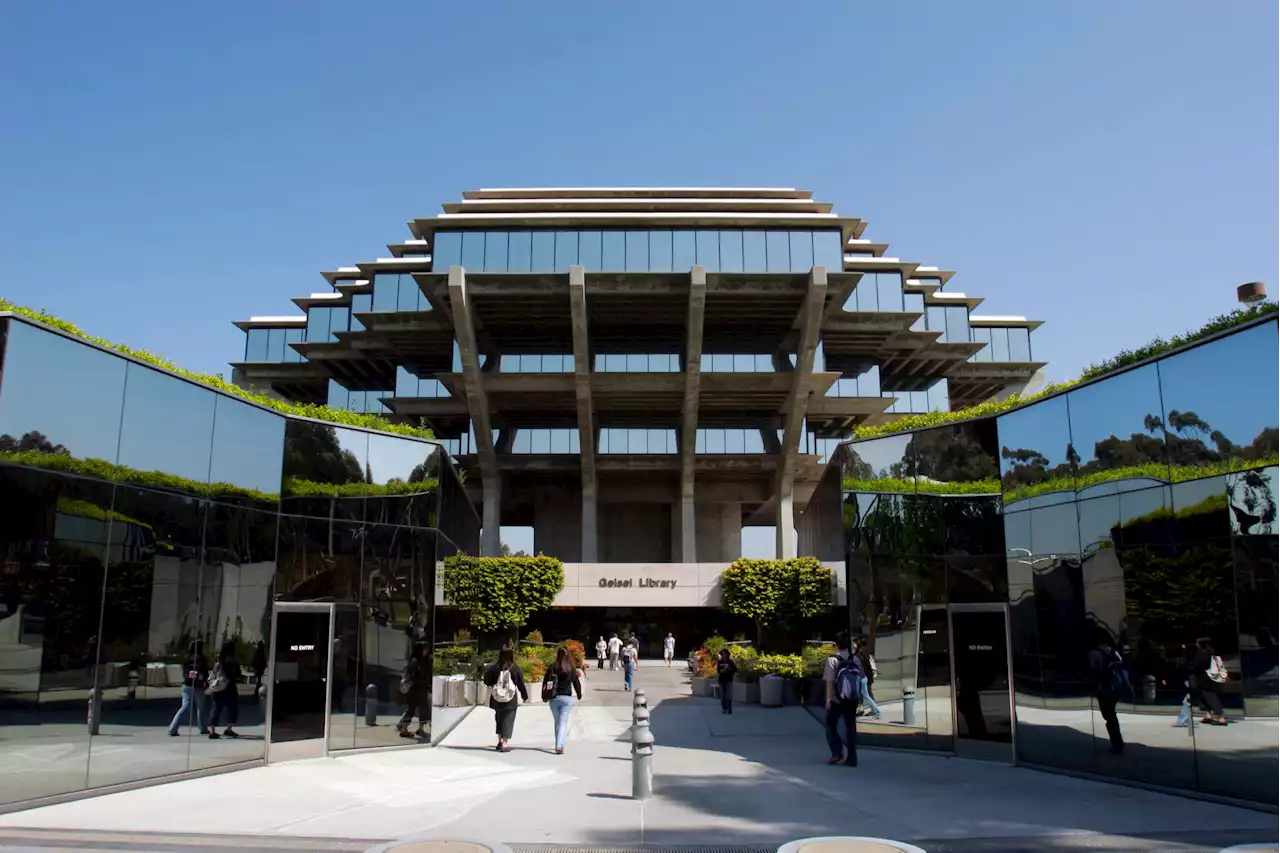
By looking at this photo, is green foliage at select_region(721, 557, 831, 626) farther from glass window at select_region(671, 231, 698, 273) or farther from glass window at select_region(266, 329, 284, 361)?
glass window at select_region(266, 329, 284, 361)

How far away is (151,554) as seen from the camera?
1033cm

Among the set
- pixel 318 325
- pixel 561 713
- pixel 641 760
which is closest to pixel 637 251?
pixel 318 325

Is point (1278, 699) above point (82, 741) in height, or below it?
above

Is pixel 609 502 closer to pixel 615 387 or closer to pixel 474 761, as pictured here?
pixel 615 387

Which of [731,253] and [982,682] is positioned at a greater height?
[731,253]

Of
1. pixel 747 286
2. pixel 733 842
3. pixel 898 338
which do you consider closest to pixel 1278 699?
pixel 733 842

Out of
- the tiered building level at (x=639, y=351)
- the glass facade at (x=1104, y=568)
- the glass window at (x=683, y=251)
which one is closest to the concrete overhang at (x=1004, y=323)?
the tiered building level at (x=639, y=351)

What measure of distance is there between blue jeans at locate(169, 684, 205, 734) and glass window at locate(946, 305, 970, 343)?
134 ft

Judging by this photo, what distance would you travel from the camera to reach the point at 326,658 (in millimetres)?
12766

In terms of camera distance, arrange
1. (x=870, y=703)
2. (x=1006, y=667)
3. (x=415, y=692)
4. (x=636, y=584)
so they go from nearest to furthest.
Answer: (x=1006, y=667) → (x=870, y=703) → (x=415, y=692) → (x=636, y=584)

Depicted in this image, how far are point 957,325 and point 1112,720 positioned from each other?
1468 inches

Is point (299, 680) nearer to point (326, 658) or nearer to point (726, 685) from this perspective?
point (326, 658)

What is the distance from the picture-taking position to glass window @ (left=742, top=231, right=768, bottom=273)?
124 feet

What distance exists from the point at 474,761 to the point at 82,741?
5147 mm
